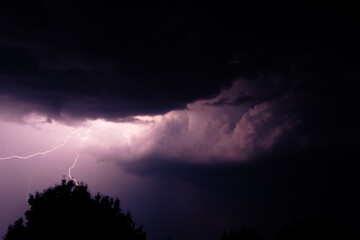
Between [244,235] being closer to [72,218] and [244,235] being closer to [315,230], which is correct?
[315,230]

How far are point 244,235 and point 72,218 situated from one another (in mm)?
19305

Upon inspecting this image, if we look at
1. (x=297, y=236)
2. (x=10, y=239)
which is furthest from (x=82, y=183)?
(x=297, y=236)

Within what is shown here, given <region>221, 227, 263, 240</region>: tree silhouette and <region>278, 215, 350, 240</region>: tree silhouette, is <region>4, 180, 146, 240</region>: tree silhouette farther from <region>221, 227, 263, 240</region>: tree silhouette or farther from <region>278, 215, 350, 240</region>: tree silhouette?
<region>278, 215, 350, 240</region>: tree silhouette

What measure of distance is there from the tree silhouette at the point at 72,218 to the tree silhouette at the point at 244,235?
12.8m

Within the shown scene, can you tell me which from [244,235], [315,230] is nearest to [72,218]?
[244,235]

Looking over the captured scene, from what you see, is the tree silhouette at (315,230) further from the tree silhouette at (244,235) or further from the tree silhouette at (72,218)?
the tree silhouette at (72,218)

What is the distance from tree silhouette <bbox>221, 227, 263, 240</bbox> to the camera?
2792 cm

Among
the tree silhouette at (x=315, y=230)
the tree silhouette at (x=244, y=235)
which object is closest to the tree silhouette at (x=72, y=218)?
the tree silhouette at (x=244, y=235)

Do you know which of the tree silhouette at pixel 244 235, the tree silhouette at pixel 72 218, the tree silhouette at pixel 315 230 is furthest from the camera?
the tree silhouette at pixel 244 235

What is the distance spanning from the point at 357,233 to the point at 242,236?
10.8 m

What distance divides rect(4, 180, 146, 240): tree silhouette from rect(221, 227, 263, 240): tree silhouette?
41.9ft

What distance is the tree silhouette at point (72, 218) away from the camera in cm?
1562

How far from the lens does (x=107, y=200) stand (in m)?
19.2

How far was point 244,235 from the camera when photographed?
28.3 m
